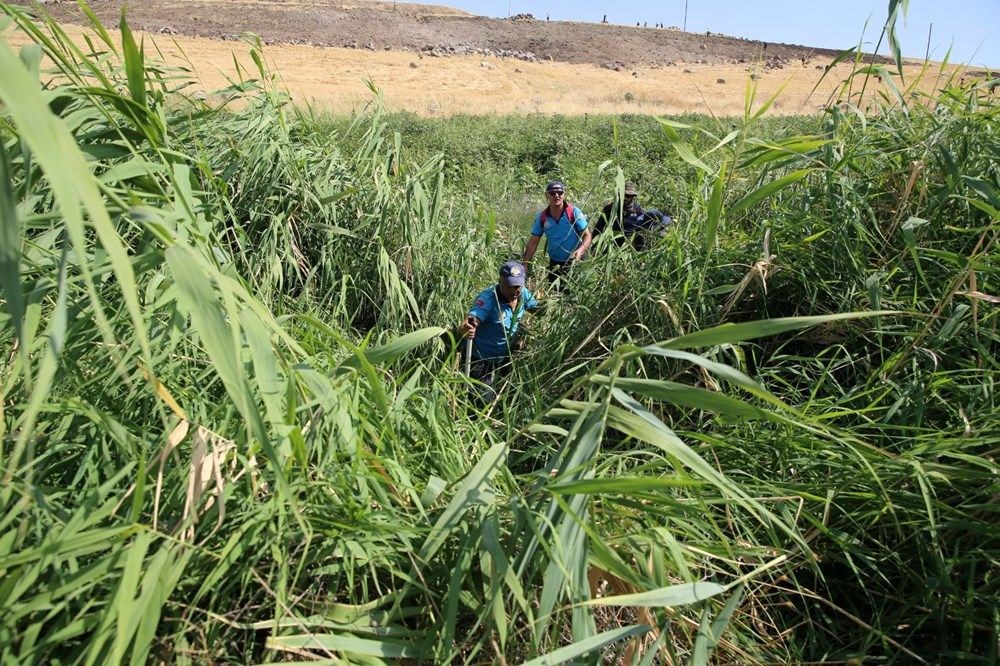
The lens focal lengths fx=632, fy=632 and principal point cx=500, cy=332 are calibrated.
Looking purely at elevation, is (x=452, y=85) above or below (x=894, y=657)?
above

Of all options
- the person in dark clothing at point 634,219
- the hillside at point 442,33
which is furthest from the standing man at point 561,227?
the hillside at point 442,33

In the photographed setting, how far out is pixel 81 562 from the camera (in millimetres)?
1300

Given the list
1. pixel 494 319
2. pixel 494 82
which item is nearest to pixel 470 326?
pixel 494 319

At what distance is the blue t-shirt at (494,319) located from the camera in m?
3.46

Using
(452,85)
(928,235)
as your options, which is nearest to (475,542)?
(928,235)

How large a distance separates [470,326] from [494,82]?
33.3m

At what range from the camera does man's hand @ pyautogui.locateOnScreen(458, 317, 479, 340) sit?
11.0 ft

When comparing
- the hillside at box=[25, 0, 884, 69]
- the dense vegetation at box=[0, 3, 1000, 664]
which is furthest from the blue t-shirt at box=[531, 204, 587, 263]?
the hillside at box=[25, 0, 884, 69]

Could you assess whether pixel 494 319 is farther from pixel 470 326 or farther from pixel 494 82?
pixel 494 82

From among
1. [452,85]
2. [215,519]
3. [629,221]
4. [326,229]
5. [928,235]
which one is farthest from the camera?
[452,85]

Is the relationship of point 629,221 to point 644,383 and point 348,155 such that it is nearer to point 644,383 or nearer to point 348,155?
point 348,155

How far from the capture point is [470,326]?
11.2 feet

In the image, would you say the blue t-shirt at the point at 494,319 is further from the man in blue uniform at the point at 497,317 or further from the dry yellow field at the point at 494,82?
the dry yellow field at the point at 494,82

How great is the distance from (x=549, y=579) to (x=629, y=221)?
3284mm
